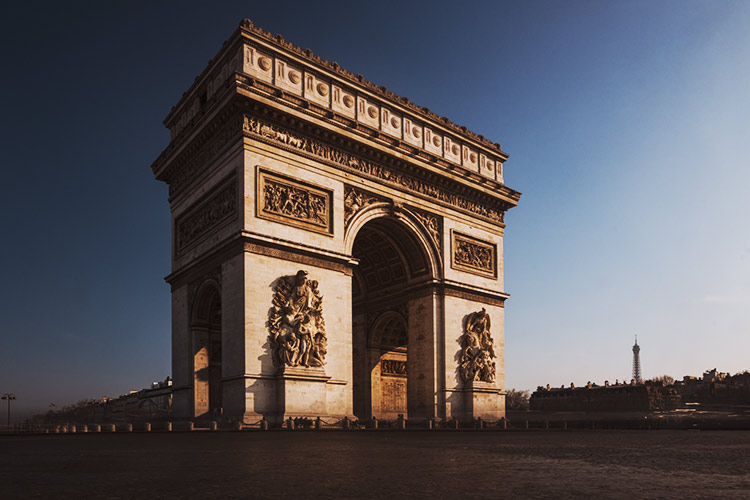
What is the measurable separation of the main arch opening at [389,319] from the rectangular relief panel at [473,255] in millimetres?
2012

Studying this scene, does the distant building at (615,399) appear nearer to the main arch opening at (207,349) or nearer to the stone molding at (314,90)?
the stone molding at (314,90)

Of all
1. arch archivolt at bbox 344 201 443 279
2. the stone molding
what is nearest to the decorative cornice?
the stone molding

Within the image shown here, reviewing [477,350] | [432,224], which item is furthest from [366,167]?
[477,350]

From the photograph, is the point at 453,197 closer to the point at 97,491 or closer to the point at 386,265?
the point at 386,265

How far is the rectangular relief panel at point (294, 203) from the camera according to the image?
22375 millimetres

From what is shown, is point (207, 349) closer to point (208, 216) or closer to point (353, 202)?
point (208, 216)

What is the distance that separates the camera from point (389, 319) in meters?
31.1

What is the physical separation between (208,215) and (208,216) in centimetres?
4

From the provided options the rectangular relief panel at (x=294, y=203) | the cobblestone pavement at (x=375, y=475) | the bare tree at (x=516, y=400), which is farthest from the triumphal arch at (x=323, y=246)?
the bare tree at (x=516, y=400)

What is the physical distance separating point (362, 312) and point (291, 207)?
1033 centimetres

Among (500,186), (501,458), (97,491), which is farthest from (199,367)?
(97,491)

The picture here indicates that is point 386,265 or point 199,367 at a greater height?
point 386,265

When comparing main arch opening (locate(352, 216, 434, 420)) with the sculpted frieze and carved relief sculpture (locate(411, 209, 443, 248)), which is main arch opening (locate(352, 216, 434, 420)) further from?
the sculpted frieze

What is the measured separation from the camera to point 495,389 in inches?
1158
